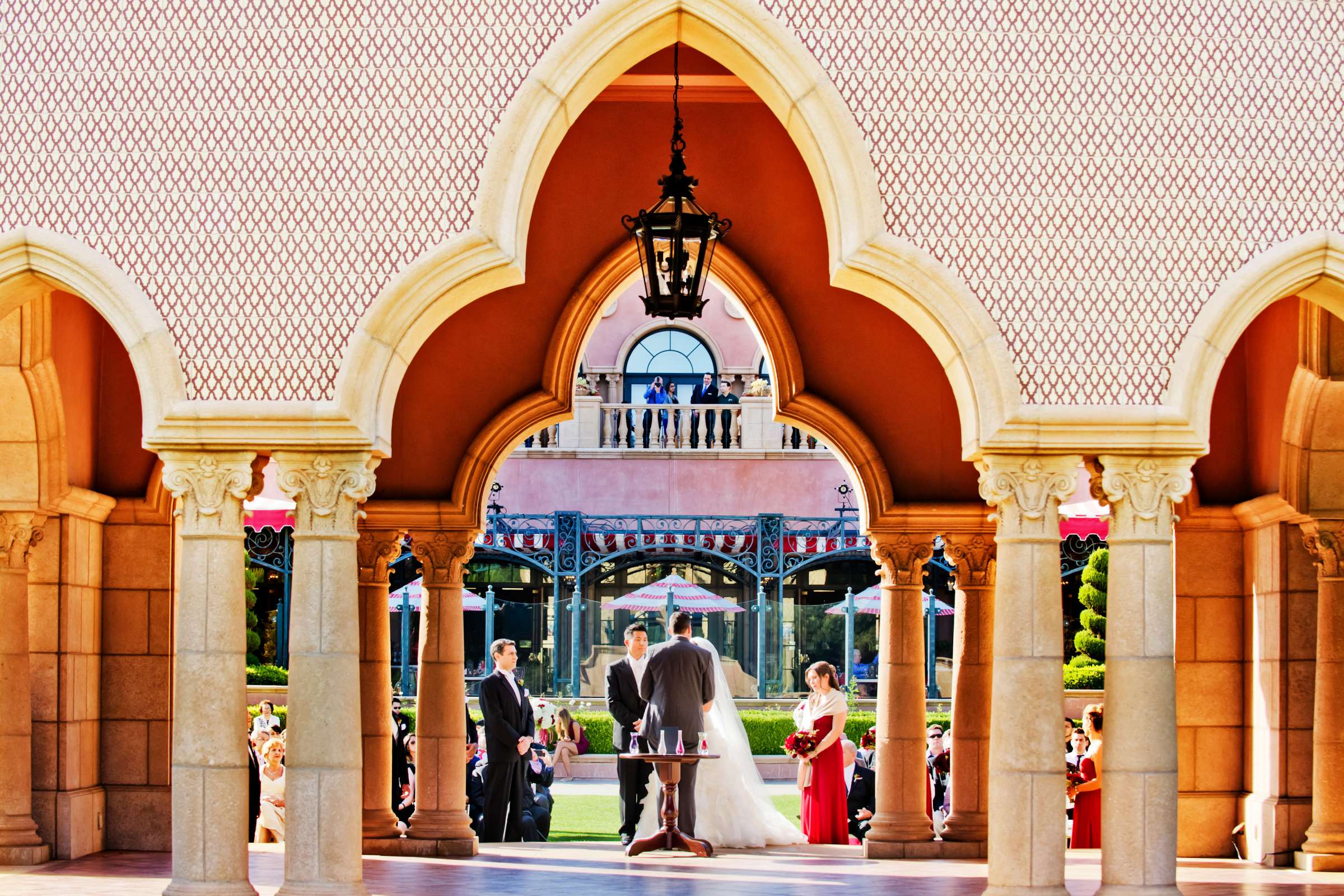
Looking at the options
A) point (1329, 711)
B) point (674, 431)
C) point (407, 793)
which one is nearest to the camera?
point (1329, 711)

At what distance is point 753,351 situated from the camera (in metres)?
36.6

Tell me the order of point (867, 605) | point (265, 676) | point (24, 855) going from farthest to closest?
1. point (867, 605)
2. point (265, 676)
3. point (24, 855)

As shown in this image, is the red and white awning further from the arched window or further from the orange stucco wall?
the orange stucco wall

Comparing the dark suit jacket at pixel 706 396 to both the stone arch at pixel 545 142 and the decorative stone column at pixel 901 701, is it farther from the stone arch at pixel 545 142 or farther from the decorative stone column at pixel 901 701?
the stone arch at pixel 545 142

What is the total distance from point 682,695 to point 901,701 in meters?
2.23

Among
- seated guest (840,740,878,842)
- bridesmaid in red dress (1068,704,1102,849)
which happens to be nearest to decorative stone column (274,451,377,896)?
bridesmaid in red dress (1068,704,1102,849)

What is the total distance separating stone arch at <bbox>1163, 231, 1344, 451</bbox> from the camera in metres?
9.48

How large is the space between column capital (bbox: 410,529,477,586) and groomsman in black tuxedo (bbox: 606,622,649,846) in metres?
1.55

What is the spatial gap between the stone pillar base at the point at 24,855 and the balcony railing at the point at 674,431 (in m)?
22.5

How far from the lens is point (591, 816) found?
19.6m

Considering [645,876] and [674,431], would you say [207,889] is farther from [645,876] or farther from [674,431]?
[674,431]

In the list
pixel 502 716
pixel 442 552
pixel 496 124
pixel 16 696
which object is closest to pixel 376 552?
pixel 442 552

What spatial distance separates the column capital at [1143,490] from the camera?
9.41 m

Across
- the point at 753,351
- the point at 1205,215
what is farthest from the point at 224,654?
the point at 753,351
